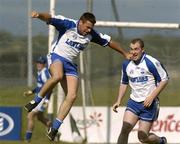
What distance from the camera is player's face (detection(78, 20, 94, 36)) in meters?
15.6

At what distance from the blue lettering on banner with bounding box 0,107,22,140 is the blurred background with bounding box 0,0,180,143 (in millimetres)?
741

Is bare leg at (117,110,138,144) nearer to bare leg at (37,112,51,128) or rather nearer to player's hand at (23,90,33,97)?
bare leg at (37,112,51,128)

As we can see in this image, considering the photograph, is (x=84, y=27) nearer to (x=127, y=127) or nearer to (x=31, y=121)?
(x=127, y=127)

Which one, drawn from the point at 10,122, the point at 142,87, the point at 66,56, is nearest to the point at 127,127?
the point at 142,87

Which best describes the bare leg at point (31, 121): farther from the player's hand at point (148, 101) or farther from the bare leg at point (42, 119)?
the player's hand at point (148, 101)

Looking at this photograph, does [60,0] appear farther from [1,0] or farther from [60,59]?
[60,59]

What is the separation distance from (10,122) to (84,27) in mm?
7291

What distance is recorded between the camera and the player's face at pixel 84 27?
1555 centimetres

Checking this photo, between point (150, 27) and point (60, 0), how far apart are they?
2.35 m

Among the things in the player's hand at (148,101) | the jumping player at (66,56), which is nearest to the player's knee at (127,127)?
the player's hand at (148,101)

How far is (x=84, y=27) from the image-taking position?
615 inches

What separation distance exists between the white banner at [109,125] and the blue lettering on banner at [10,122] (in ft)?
3.99

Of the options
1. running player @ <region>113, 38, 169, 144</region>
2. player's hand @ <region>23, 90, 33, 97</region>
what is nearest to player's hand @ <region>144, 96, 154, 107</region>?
running player @ <region>113, 38, 169, 144</region>

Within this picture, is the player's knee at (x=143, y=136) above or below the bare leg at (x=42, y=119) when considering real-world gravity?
above
